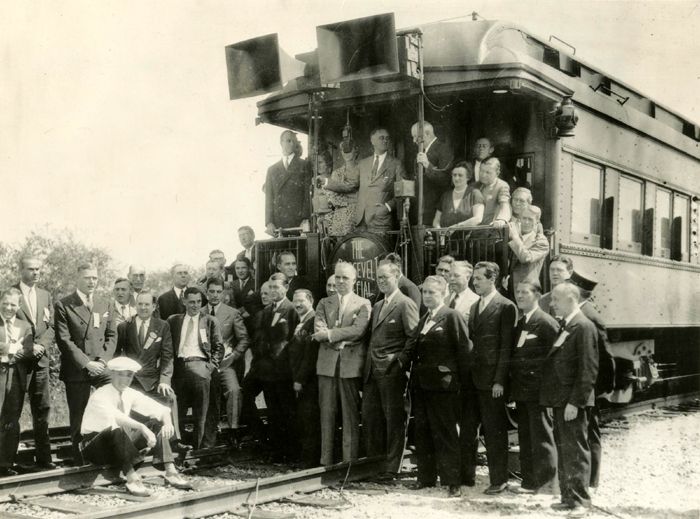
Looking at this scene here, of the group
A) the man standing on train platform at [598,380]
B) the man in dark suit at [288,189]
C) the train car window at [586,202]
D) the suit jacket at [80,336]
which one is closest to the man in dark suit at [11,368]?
the suit jacket at [80,336]

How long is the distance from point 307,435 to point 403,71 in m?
3.48

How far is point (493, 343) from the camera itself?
6.27 metres

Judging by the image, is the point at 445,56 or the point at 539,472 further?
the point at 445,56

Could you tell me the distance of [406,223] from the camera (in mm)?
7840

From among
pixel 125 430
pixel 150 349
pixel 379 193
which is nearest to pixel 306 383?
pixel 150 349

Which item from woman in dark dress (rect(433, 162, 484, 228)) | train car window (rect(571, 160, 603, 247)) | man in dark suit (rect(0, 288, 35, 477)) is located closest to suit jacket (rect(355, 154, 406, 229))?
woman in dark dress (rect(433, 162, 484, 228))

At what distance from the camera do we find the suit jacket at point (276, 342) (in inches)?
297

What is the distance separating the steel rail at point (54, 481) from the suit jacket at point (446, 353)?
2584 mm

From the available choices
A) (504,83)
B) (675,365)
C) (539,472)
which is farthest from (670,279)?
(539,472)

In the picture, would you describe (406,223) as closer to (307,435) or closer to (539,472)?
(307,435)

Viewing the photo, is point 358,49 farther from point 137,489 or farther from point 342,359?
point 137,489

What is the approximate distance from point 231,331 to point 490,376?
276 cm

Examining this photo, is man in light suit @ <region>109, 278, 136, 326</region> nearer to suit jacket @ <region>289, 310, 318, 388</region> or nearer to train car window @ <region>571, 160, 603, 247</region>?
suit jacket @ <region>289, 310, 318, 388</region>

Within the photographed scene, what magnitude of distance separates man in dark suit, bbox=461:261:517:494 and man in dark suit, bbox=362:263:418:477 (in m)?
0.57
